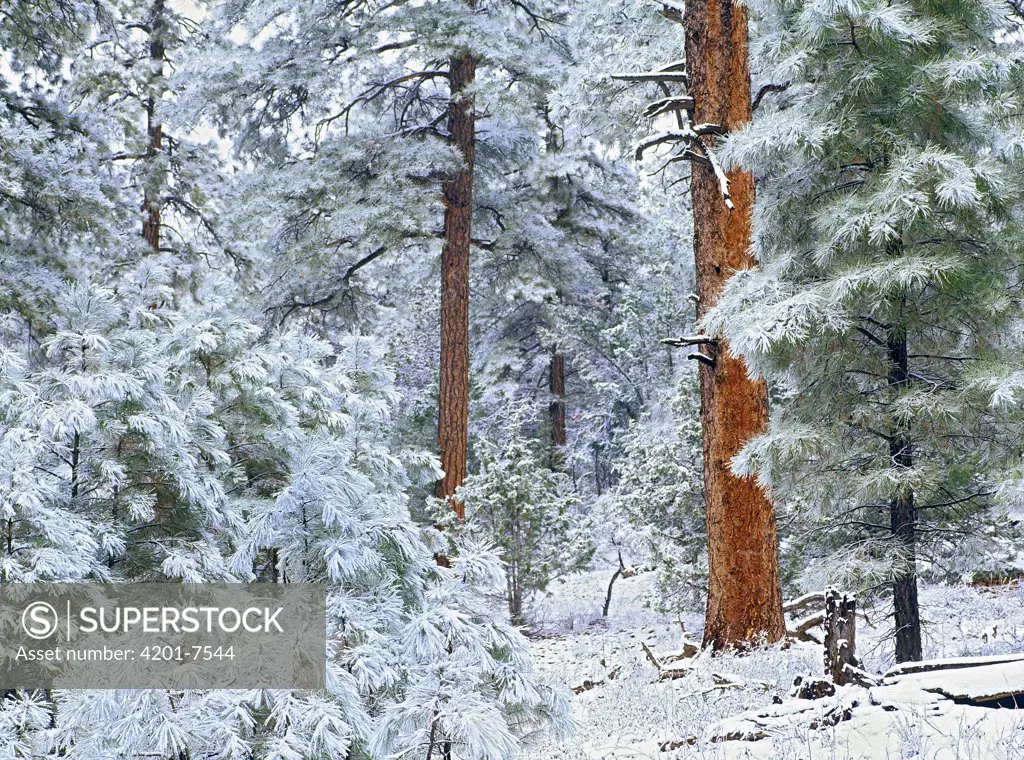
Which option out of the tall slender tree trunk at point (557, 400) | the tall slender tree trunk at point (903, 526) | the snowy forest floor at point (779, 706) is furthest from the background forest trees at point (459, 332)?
the tall slender tree trunk at point (557, 400)

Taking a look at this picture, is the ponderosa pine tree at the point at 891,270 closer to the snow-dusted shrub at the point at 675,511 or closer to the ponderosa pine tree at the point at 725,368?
the ponderosa pine tree at the point at 725,368

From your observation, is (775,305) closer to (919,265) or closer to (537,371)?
(919,265)

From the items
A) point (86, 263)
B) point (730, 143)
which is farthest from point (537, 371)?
point (730, 143)

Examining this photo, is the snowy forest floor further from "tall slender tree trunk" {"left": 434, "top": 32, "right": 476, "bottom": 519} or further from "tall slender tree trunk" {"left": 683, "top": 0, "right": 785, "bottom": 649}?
"tall slender tree trunk" {"left": 434, "top": 32, "right": 476, "bottom": 519}

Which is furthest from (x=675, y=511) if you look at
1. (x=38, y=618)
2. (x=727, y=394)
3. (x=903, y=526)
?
(x=38, y=618)

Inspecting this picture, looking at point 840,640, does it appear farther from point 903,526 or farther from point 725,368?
point 725,368

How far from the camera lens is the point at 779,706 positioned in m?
3.94

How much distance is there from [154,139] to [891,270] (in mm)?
12845

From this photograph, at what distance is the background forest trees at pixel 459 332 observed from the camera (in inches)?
125

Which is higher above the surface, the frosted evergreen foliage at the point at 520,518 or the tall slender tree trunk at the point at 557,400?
the tall slender tree trunk at the point at 557,400

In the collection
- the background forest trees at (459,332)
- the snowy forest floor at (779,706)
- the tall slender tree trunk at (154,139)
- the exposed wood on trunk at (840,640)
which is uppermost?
the tall slender tree trunk at (154,139)

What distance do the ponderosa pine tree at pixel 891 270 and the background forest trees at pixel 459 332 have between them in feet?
0.07

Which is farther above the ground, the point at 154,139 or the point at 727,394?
the point at 154,139

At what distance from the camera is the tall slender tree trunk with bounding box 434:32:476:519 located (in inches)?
454
